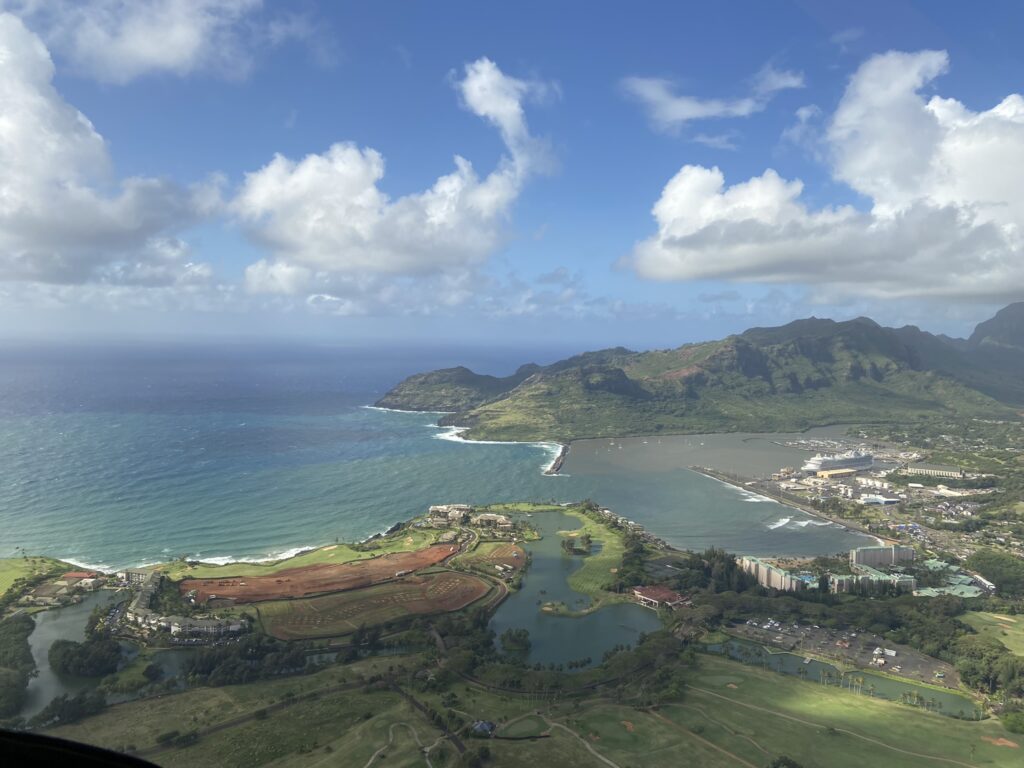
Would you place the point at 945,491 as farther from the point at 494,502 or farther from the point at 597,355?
the point at 597,355

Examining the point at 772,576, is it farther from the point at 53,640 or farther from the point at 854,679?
the point at 53,640

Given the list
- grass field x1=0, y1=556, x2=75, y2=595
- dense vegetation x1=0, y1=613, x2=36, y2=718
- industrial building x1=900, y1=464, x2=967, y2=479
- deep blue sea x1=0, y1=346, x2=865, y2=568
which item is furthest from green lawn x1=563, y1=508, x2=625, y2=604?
industrial building x1=900, y1=464, x2=967, y2=479

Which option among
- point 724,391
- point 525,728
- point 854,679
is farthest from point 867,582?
point 724,391

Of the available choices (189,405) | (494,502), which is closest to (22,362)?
(189,405)

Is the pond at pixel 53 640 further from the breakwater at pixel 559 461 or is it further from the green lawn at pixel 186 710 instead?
the breakwater at pixel 559 461

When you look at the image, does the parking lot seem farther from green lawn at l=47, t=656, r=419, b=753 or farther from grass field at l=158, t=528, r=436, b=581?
grass field at l=158, t=528, r=436, b=581

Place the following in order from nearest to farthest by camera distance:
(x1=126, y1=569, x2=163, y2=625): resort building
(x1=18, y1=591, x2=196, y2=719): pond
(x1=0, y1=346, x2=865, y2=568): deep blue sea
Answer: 1. (x1=18, y1=591, x2=196, y2=719): pond
2. (x1=126, y1=569, x2=163, y2=625): resort building
3. (x1=0, y1=346, x2=865, y2=568): deep blue sea
